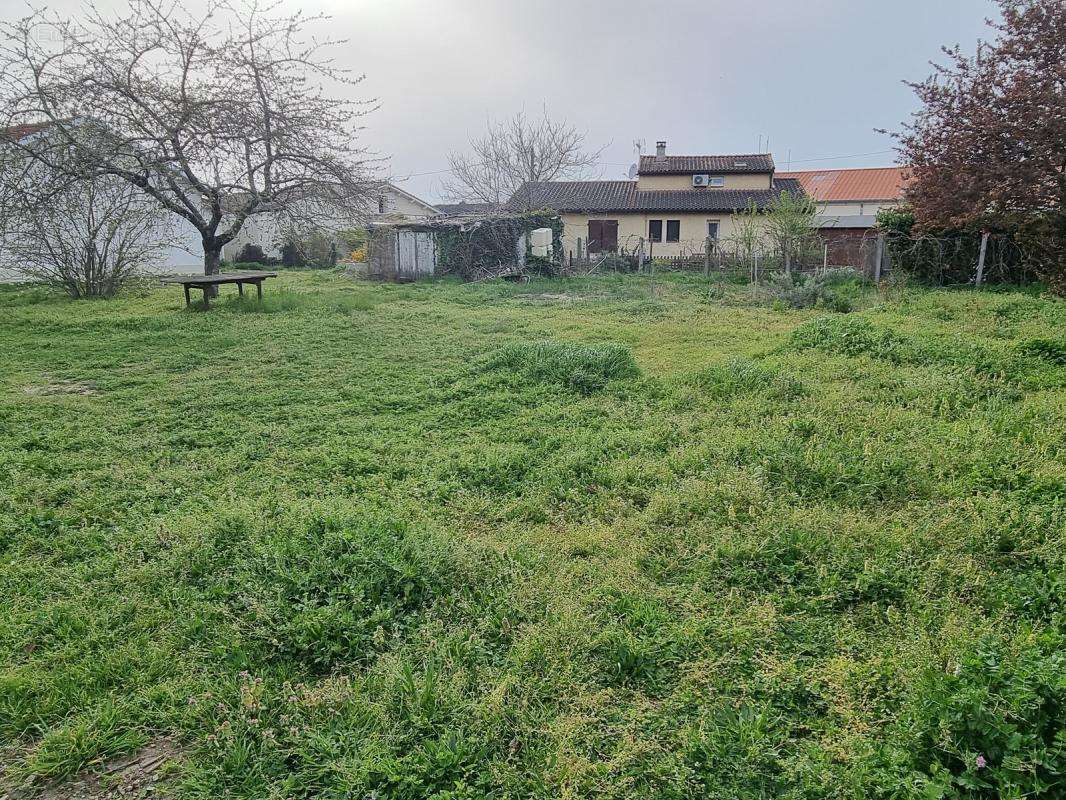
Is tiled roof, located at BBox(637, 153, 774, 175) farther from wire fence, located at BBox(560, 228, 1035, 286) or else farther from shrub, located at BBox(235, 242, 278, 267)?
shrub, located at BBox(235, 242, 278, 267)

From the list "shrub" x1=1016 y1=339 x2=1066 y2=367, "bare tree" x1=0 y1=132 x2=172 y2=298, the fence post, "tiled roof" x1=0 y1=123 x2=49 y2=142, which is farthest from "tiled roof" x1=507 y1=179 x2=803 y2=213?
"shrub" x1=1016 y1=339 x2=1066 y2=367

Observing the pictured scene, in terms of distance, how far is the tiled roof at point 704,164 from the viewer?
28891 millimetres

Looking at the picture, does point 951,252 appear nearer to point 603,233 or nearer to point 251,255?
point 603,233

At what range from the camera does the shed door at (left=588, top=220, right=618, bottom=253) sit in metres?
28.3

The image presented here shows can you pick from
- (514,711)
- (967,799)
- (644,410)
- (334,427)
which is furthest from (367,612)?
(644,410)

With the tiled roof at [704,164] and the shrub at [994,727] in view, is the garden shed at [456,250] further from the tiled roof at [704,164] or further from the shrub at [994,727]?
the shrub at [994,727]

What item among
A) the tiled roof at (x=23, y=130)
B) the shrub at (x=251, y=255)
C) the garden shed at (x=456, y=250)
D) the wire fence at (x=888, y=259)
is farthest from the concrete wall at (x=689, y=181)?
the tiled roof at (x=23, y=130)

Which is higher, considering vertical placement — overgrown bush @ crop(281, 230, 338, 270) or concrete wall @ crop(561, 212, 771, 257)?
concrete wall @ crop(561, 212, 771, 257)

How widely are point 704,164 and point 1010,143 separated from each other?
65.1 feet

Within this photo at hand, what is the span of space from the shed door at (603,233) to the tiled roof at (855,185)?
12.3 meters

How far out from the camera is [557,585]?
2766 mm

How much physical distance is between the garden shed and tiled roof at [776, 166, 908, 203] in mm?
22381

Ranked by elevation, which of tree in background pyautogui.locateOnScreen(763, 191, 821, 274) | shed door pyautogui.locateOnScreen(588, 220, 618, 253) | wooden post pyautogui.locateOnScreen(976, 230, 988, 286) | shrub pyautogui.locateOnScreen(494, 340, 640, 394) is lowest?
shrub pyautogui.locateOnScreen(494, 340, 640, 394)

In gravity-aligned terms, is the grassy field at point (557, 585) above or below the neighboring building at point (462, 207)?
below
